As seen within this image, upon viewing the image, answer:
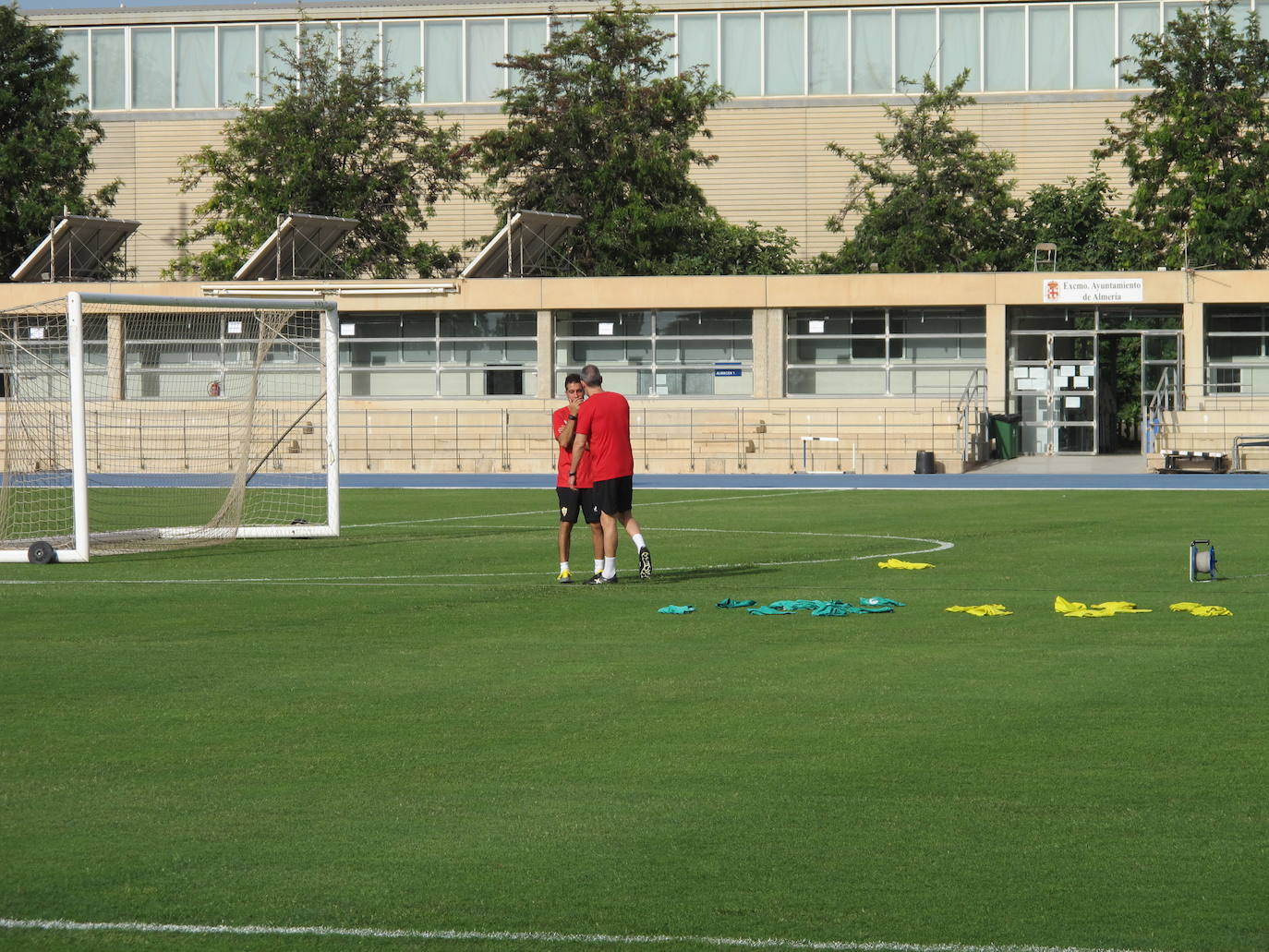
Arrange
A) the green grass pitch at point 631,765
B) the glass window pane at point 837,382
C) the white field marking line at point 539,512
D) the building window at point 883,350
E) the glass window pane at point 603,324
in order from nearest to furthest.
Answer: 1. the green grass pitch at point 631,765
2. the white field marking line at point 539,512
3. the building window at point 883,350
4. the glass window pane at point 837,382
5. the glass window pane at point 603,324

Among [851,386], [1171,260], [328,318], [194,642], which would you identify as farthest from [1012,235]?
[194,642]

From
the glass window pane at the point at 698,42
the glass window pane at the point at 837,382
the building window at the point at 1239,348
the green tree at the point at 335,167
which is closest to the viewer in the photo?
the building window at the point at 1239,348

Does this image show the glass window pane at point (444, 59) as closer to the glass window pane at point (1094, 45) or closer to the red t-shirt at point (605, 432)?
the glass window pane at point (1094, 45)

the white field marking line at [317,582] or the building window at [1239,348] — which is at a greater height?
the building window at [1239,348]

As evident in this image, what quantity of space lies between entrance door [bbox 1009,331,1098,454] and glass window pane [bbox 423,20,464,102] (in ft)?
87.0

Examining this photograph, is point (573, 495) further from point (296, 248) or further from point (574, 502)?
point (296, 248)

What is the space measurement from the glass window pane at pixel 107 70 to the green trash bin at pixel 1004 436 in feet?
127

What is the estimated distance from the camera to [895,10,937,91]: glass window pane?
63469 millimetres

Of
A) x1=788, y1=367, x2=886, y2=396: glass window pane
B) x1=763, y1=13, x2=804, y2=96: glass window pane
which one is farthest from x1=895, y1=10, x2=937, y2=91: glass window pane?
x1=788, y1=367, x2=886, y2=396: glass window pane

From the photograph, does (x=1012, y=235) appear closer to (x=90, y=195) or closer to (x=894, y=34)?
(x=894, y=34)

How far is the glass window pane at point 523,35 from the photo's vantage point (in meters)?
66.1

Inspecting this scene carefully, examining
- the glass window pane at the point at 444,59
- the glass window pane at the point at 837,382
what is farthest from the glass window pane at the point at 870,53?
the glass window pane at the point at 837,382

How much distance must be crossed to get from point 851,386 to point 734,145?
18.8 metres

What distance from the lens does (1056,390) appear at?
49.2 meters
